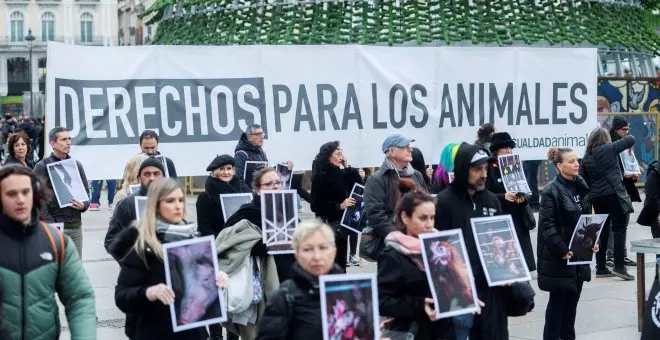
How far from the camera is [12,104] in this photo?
9706cm

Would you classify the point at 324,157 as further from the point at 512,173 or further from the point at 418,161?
the point at 512,173

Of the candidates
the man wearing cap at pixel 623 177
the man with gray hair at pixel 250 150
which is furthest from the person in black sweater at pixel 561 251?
the man wearing cap at pixel 623 177

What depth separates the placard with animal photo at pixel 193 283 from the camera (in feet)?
18.8

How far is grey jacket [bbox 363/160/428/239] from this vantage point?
8.70 metres

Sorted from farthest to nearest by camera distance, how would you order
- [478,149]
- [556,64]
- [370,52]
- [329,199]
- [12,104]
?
[12,104], [556,64], [370,52], [329,199], [478,149]

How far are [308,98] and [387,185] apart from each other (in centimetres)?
329

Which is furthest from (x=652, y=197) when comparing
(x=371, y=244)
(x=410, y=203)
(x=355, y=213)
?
(x=410, y=203)

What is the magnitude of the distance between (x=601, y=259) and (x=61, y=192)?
6.07 m

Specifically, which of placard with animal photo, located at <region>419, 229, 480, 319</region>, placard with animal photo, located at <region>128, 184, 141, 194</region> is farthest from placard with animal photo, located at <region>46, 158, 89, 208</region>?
placard with animal photo, located at <region>419, 229, 480, 319</region>

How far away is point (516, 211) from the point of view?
974 centimetres

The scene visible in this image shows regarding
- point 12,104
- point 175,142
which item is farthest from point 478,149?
point 12,104

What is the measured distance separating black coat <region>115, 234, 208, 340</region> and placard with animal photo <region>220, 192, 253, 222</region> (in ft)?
10.1

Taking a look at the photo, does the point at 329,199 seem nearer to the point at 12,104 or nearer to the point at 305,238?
the point at 305,238

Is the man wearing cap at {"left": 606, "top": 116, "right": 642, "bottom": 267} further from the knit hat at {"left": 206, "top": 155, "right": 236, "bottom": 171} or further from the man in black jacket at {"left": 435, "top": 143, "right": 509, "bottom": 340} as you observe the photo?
the man in black jacket at {"left": 435, "top": 143, "right": 509, "bottom": 340}
